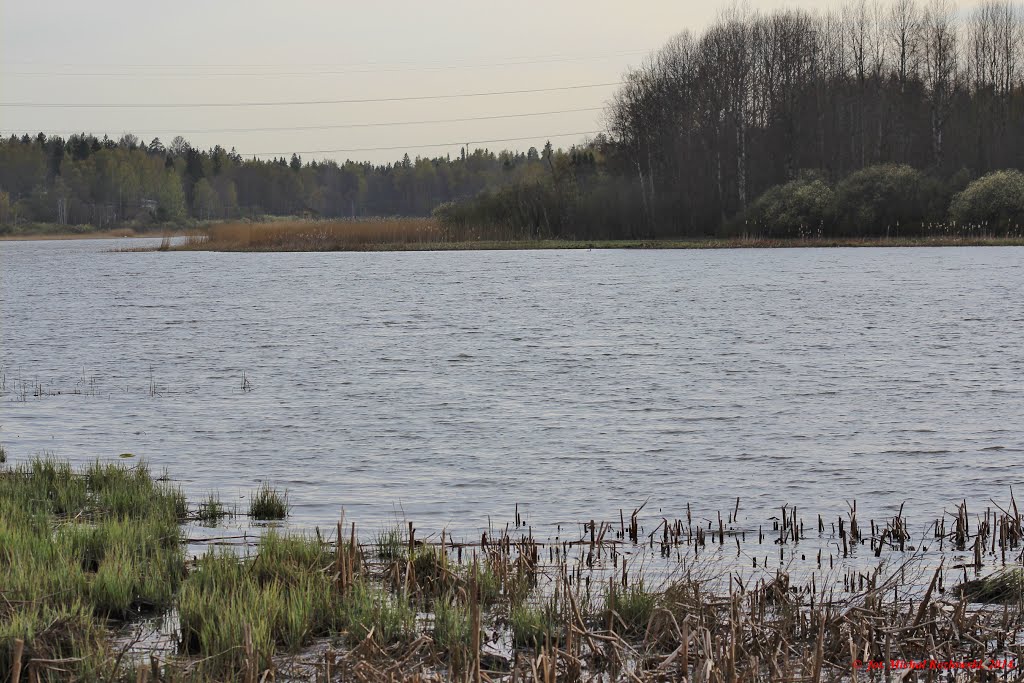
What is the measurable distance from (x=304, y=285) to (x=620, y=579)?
46751 millimetres

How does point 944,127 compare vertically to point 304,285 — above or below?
above

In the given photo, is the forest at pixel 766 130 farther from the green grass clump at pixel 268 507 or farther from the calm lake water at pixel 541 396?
the green grass clump at pixel 268 507

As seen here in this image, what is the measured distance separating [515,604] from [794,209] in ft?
237

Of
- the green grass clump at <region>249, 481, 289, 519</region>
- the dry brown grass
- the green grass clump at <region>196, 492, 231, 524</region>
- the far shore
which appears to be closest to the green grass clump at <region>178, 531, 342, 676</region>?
the green grass clump at <region>196, 492, 231, 524</region>

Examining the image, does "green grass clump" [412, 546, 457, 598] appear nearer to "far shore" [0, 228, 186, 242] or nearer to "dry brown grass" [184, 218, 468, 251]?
"dry brown grass" [184, 218, 468, 251]

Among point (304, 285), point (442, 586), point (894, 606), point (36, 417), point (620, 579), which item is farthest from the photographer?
point (304, 285)

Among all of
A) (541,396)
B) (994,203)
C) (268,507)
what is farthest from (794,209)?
(268,507)

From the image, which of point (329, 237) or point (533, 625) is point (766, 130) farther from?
point (533, 625)

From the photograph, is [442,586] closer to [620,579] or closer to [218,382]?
[620,579]

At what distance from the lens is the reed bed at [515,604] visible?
6176 millimetres

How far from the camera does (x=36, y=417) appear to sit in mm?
17281

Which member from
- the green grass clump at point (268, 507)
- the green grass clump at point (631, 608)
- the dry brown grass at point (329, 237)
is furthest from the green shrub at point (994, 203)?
the green grass clump at point (631, 608)

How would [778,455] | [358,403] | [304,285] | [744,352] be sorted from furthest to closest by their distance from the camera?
[304,285]
[744,352]
[358,403]
[778,455]

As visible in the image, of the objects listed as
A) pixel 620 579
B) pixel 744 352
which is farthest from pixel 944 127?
pixel 620 579
